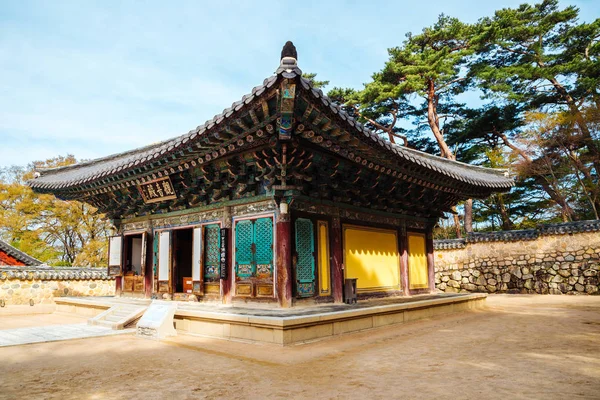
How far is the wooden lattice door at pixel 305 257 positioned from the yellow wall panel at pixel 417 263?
4.89 metres

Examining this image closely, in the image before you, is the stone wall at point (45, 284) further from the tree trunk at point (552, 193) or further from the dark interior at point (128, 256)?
the tree trunk at point (552, 193)

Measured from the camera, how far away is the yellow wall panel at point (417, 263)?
1285 cm

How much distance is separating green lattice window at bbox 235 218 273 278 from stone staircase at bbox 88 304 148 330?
9.10 ft

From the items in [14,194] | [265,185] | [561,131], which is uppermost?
[561,131]

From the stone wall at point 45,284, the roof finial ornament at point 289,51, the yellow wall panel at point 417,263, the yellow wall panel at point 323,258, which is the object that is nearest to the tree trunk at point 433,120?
the yellow wall panel at point 417,263

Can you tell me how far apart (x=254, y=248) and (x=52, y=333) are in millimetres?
4969

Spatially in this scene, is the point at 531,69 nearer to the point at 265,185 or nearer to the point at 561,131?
the point at 561,131

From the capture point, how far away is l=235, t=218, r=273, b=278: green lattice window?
890 centimetres

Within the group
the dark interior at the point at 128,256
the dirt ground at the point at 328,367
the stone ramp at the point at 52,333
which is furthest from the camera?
the dark interior at the point at 128,256

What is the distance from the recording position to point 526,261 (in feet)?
61.4

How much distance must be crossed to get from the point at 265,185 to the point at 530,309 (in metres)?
9.95

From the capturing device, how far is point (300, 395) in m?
4.23

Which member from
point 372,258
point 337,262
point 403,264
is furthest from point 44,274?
point 403,264

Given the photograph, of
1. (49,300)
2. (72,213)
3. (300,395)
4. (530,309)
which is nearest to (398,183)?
(530,309)
